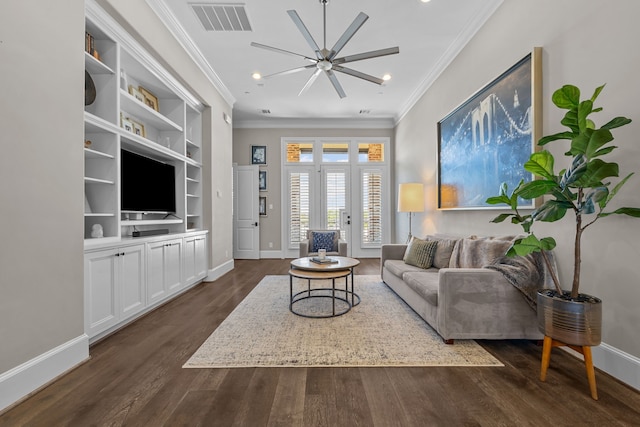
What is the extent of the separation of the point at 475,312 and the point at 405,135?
14.5 ft

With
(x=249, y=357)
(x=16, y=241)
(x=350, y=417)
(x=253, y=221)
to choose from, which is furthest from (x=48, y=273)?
(x=253, y=221)

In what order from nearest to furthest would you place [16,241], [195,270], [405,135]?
[16,241] → [195,270] → [405,135]

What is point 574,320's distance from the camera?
1.64 m

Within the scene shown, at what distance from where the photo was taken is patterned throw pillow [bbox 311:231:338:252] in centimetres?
499

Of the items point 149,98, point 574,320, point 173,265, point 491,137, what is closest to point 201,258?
point 173,265

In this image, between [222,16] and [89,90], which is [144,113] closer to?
[89,90]

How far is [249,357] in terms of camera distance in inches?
82.5

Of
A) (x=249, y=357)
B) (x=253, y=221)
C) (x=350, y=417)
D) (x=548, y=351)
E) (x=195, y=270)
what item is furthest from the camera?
(x=253, y=221)

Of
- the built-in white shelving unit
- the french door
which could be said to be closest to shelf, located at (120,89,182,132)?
the built-in white shelving unit

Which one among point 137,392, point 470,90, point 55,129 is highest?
point 470,90

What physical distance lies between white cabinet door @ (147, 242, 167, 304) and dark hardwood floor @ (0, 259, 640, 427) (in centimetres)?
A: 91

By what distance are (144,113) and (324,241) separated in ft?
10.4

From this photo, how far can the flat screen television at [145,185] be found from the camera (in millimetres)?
2931

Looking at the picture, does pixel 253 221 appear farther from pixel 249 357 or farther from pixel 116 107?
pixel 249 357
